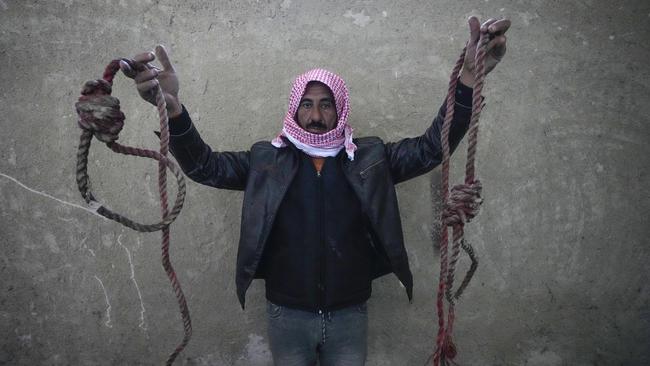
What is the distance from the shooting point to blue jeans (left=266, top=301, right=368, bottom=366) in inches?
74.0

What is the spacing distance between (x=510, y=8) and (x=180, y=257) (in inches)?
92.8

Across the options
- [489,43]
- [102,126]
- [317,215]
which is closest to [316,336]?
[317,215]

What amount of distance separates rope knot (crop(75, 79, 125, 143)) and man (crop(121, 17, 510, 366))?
484 millimetres

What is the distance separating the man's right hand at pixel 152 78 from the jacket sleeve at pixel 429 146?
963 mm

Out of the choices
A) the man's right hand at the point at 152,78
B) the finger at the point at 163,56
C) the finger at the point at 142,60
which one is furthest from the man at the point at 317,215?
the finger at the point at 142,60

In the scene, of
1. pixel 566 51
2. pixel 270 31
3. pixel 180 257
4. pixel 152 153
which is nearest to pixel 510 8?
pixel 566 51

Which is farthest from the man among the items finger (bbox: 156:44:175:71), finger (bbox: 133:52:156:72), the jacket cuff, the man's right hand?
finger (bbox: 133:52:156:72)

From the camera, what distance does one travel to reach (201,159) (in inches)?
68.0

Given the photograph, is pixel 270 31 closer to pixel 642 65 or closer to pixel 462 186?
pixel 462 186

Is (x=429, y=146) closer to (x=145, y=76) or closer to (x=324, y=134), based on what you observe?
(x=324, y=134)

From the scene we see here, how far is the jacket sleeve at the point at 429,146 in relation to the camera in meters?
1.58

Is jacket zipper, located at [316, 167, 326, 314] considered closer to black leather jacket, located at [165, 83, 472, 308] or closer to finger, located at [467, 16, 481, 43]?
black leather jacket, located at [165, 83, 472, 308]

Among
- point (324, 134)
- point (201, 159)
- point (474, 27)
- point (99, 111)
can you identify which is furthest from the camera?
point (324, 134)

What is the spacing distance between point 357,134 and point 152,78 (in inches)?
48.8
